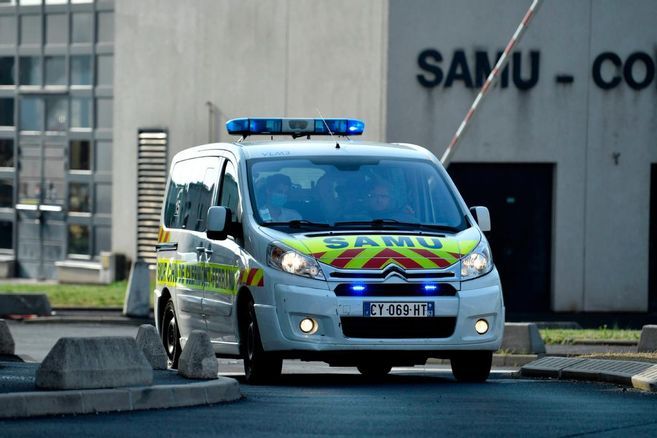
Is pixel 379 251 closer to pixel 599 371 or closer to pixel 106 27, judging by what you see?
pixel 599 371

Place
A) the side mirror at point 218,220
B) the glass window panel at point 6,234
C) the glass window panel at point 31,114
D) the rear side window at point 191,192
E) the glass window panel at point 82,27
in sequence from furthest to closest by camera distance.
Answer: the glass window panel at point 6,234, the glass window panel at point 31,114, the glass window panel at point 82,27, the rear side window at point 191,192, the side mirror at point 218,220

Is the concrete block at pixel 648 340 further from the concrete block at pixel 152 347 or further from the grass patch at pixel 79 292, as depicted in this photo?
the grass patch at pixel 79 292

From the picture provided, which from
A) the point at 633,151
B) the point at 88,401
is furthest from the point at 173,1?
the point at 88,401

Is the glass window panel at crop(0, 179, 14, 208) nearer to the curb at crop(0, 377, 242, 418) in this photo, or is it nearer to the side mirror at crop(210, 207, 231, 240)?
the side mirror at crop(210, 207, 231, 240)

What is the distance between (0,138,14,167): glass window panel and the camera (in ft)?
116

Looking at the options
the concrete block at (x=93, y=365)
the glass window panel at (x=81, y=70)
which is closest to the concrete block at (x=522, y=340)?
the concrete block at (x=93, y=365)

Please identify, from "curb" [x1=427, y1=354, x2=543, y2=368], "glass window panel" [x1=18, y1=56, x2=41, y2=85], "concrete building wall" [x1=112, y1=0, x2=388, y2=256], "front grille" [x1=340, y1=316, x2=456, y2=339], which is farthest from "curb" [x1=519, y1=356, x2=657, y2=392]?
"glass window panel" [x1=18, y1=56, x2=41, y2=85]

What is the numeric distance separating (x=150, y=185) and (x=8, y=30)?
534 centimetres

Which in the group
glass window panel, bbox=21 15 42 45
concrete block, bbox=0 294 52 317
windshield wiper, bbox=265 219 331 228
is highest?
glass window panel, bbox=21 15 42 45

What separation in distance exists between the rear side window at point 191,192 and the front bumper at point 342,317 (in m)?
2.13

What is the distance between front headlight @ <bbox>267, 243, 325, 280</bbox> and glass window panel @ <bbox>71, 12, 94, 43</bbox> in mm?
21713

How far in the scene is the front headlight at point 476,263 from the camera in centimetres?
1312

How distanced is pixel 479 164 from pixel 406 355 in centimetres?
1598

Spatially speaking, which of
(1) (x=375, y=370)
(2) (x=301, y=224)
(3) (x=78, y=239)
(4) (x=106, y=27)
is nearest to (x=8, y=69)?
(4) (x=106, y=27)
